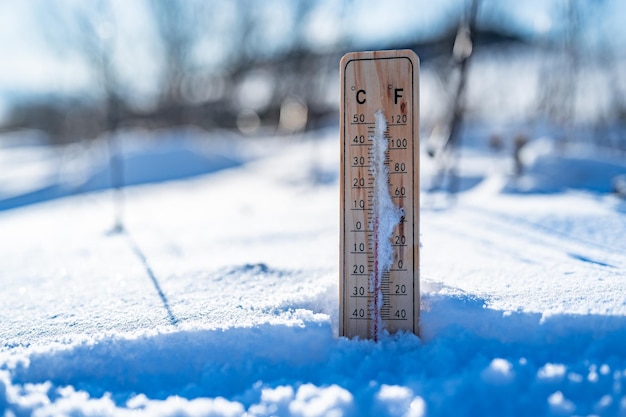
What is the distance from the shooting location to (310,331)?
1.50 metres

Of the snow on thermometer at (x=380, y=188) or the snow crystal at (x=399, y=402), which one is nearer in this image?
the snow crystal at (x=399, y=402)

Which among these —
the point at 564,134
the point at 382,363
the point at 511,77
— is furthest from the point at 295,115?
the point at 382,363

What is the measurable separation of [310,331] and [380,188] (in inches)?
17.3

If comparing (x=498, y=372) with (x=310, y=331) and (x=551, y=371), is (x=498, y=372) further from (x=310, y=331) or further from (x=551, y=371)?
(x=310, y=331)

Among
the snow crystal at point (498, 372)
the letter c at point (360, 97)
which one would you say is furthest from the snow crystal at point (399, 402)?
the letter c at point (360, 97)

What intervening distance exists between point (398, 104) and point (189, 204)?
451 centimetres

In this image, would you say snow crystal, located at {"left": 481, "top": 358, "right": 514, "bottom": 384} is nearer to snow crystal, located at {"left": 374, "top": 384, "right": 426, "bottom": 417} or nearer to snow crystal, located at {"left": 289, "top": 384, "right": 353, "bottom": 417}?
snow crystal, located at {"left": 374, "top": 384, "right": 426, "bottom": 417}

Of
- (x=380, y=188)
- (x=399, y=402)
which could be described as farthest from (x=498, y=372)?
(x=380, y=188)

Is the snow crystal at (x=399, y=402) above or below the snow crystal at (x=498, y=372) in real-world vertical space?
below

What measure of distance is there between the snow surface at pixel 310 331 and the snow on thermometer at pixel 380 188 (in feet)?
0.34

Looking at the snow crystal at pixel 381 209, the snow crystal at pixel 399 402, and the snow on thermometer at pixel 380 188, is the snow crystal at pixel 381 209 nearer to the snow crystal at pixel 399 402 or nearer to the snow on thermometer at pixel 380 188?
the snow on thermometer at pixel 380 188

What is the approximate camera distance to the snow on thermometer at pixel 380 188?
4.81 ft

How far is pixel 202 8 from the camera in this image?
1723 cm

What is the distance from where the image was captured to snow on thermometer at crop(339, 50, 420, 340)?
4.81 ft
